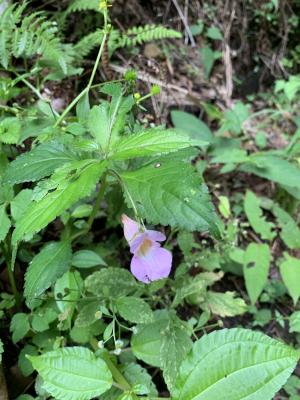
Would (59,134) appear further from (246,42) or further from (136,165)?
(246,42)

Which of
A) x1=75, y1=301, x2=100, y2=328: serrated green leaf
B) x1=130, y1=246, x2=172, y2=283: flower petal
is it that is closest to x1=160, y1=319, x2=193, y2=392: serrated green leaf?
x1=75, y1=301, x2=100, y2=328: serrated green leaf

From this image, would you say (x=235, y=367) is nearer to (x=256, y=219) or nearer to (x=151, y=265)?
(x=151, y=265)

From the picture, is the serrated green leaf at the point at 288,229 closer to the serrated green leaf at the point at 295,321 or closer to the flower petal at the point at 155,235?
the serrated green leaf at the point at 295,321

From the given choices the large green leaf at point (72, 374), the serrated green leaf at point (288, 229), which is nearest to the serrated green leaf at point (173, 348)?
the large green leaf at point (72, 374)

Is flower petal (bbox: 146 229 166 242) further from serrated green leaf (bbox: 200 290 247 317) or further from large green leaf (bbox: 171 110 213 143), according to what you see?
large green leaf (bbox: 171 110 213 143)

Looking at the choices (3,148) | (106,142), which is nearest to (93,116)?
(106,142)

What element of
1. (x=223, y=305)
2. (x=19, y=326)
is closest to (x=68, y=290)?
(x=19, y=326)
